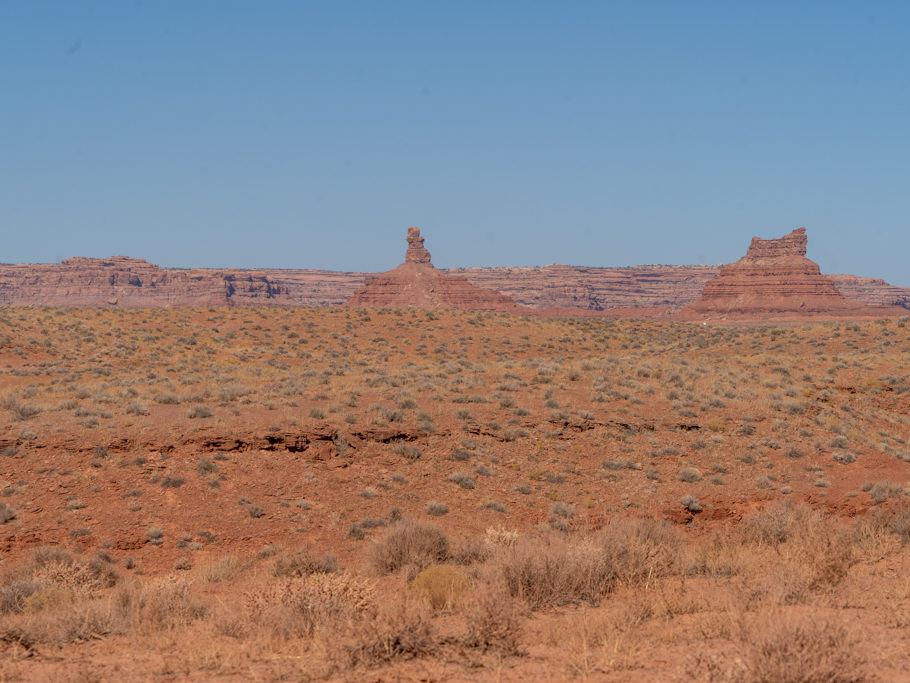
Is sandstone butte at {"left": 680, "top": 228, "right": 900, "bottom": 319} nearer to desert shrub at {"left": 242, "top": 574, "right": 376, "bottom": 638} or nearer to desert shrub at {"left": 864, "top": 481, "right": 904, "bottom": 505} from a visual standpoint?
desert shrub at {"left": 864, "top": 481, "right": 904, "bottom": 505}

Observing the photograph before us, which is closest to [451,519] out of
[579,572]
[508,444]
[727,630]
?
[508,444]

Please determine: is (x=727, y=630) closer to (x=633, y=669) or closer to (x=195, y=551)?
(x=633, y=669)

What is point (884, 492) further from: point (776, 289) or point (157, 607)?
point (776, 289)

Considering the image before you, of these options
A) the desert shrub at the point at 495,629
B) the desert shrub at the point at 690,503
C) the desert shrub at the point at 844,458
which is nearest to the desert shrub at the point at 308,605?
the desert shrub at the point at 495,629

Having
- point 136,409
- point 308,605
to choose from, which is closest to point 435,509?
point 308,605

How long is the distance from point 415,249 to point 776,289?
7711 cm

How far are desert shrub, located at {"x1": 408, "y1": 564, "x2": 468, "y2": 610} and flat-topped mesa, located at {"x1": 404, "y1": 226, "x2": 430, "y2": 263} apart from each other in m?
161

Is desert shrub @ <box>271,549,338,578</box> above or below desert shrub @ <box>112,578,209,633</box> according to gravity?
below

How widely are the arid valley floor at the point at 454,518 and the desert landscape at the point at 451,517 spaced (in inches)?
2.0

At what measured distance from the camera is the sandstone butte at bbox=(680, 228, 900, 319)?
13762cm

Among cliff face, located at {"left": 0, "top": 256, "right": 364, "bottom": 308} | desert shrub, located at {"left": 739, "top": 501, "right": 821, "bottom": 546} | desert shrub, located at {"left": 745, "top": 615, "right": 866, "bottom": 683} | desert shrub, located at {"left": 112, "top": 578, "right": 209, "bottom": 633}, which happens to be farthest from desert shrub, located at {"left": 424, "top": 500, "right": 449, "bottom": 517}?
cliff face, located at {"left": 0, "top": 256, "right": 364, "bottom": 308}

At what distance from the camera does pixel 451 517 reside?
53.9 feet

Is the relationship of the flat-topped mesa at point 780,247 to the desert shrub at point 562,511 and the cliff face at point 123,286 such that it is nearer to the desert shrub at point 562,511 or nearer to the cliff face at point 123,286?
the cliff face at point 123,286

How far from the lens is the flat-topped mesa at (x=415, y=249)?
16900 cm
